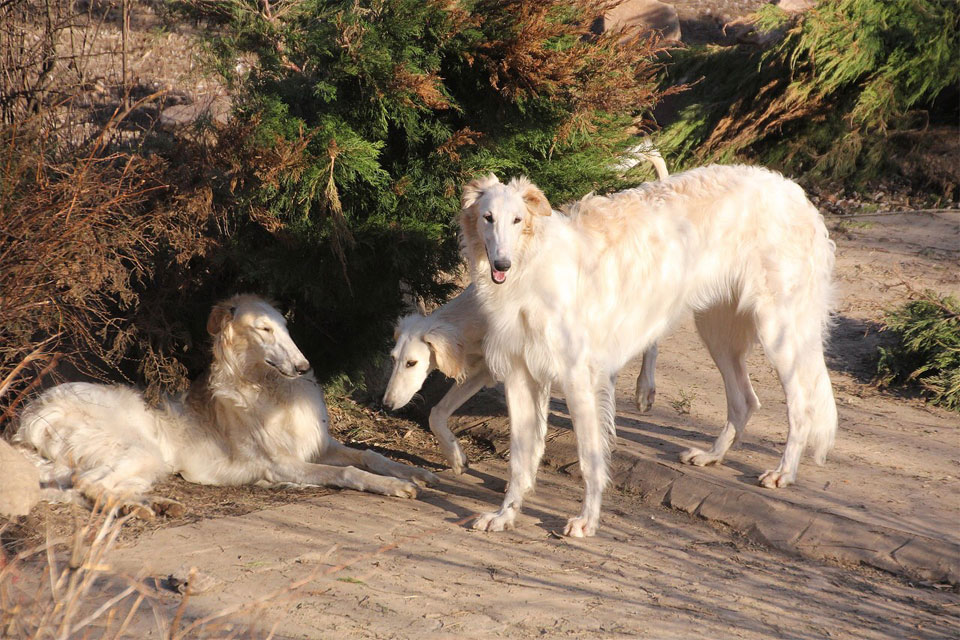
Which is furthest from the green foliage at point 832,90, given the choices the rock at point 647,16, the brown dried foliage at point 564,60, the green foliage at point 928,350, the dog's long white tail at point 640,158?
the brown dried foliage at point 564,60

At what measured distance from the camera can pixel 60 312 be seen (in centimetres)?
551

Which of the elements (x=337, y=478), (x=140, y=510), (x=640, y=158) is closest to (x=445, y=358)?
(x=337, y=478)

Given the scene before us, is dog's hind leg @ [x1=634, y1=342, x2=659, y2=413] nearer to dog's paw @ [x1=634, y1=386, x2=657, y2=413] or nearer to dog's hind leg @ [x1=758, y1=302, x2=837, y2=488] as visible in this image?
dog's paw @ [x1=634, y1=386, x2=657, y2=413]

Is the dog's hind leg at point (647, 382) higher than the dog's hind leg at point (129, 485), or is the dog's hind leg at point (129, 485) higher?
the dog's hind leg at point (647, 382)

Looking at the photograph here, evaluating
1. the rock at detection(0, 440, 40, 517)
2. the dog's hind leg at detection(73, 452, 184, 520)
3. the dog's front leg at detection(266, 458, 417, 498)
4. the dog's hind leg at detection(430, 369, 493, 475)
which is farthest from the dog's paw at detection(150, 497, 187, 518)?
the dog's hind leg at detection(430, 369, 493, 475)

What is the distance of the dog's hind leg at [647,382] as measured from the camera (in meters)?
6.64

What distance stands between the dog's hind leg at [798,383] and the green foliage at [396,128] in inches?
76.1

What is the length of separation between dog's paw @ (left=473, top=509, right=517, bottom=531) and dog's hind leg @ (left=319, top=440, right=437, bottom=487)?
0.94 m

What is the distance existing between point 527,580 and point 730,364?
2478mm

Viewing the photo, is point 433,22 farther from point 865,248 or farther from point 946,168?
point 946,168

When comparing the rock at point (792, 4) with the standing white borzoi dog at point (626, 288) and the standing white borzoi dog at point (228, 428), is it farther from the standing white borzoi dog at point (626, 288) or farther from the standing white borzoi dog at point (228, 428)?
the standing white borzoi dog at point (228, 428)

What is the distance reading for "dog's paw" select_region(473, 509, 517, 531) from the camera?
5.20m

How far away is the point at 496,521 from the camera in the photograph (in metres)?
5.21

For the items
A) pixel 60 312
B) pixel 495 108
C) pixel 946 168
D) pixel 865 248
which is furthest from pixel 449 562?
pixel 946 168
